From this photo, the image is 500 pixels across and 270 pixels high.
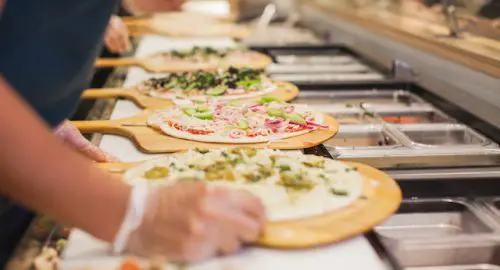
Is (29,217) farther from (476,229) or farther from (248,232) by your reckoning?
(476,229)

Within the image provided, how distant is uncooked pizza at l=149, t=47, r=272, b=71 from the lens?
2.46m

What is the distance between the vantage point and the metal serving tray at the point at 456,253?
108cm

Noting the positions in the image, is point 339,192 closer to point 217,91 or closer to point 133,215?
point 133,215

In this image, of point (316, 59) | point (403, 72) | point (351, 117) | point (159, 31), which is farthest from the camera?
point (159, 31)

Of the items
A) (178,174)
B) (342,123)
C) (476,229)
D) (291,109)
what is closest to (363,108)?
(342,123)

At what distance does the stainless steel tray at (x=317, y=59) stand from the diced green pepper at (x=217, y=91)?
774 mm

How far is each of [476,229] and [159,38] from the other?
251 centimetres

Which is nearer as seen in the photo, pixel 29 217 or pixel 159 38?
pixel 29 217

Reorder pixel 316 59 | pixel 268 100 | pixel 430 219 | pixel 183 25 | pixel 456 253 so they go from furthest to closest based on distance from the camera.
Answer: pixel 183 25
pixel 316 59
pixel 268 100
pixel 430 219
pixel 456 253

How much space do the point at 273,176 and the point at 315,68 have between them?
1.47 meters

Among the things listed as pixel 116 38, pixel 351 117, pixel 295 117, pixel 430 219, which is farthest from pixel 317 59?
pixel 430 219

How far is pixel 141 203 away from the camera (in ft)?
2.73

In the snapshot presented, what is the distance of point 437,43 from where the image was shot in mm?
2072

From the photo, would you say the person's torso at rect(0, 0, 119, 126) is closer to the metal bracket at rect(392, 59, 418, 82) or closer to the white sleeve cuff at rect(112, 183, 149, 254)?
the white sleeve cuff at rect(112, 183, 149, 254)
